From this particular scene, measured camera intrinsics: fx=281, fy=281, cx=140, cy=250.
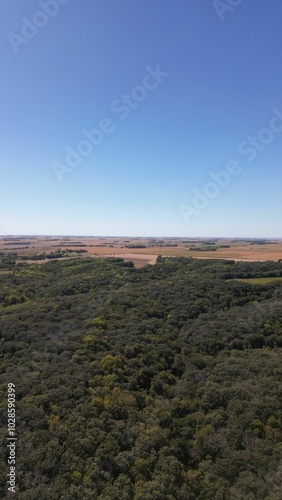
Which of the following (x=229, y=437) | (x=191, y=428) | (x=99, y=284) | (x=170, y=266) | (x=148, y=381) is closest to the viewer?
(x=229, y=437)

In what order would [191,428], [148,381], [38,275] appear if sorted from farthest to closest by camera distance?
[38,275] → [148,381] → [191,428]

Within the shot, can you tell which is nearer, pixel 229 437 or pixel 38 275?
pixel 229 437

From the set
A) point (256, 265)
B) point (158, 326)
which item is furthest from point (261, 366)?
point (256, 265)

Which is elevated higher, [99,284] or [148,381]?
[99,284]

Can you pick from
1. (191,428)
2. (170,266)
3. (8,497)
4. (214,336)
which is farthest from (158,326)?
(170,266)

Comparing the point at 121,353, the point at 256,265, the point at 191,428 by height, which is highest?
the point at 256,265

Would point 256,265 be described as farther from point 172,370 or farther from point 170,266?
point 172,370

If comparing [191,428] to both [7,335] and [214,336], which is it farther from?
[7,335]
